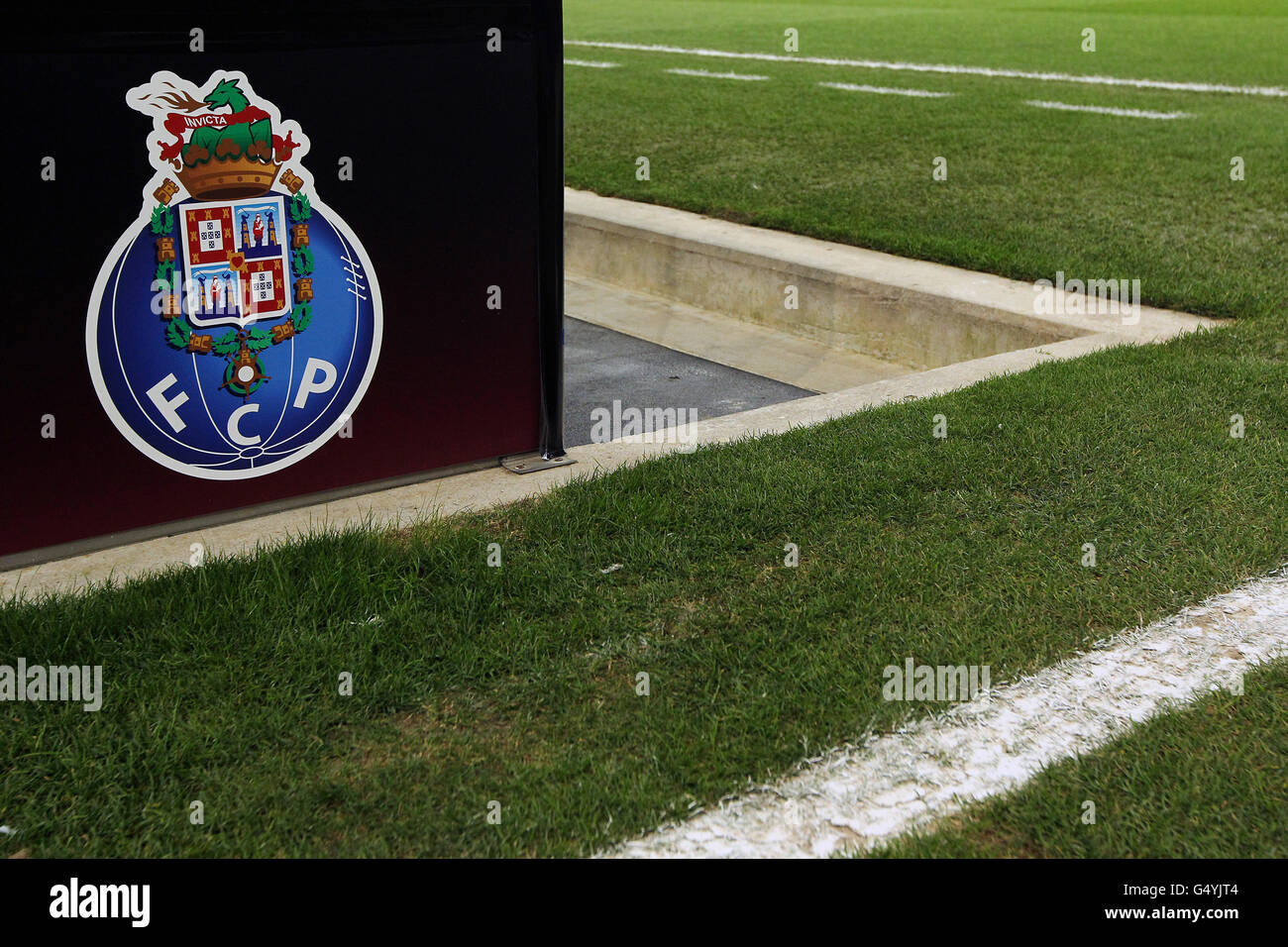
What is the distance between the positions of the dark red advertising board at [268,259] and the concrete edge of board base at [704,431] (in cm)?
11

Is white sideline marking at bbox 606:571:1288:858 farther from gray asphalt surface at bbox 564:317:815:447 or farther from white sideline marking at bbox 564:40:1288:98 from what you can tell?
white sideline marking at bbox 564:40:1288:98

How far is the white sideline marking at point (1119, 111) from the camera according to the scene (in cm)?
1353

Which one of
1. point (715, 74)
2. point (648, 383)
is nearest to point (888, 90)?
point (715, 74)

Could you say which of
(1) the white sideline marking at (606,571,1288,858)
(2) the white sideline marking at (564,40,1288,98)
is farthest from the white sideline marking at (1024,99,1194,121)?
(1) the white sideline marking at (606,571,1288,858)

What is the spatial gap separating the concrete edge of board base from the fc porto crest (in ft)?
0.94

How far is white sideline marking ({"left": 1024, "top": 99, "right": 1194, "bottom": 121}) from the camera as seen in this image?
44.4 feet

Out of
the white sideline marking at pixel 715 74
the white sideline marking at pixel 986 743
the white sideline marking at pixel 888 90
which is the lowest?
the white sideline marking at pixel 986 743

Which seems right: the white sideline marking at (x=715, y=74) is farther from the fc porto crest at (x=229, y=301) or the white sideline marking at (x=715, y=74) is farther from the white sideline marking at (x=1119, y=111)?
the fc porto crest at (x=229, y=301)

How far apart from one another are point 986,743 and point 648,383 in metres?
4.60

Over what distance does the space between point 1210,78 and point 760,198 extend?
892 cm

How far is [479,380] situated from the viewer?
5270 mm

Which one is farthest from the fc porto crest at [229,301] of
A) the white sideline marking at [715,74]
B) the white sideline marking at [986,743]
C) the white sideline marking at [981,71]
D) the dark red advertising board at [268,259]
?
the white sideline marking at [715,74]
